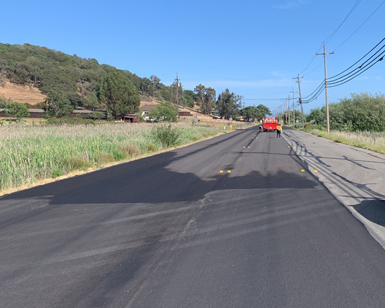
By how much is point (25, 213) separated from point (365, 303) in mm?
6709

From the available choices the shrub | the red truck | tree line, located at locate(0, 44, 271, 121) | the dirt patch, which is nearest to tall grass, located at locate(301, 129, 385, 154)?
the shrub

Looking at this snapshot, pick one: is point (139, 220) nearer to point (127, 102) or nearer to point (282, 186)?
point (282, 186)

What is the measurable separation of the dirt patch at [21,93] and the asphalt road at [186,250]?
96.5 meters

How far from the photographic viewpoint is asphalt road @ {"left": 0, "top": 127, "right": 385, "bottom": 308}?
12.9ft

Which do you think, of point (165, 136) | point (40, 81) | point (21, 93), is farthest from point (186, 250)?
point (40, 81)

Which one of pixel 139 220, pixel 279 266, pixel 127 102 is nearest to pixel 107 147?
pixel 139 220

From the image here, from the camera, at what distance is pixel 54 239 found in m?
5.84

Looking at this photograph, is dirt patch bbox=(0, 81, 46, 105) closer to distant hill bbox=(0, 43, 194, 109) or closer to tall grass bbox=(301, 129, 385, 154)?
distant hill bbox=(0, 43, 194, 109)

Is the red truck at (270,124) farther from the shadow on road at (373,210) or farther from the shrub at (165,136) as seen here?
the shadow on road at (373,210)

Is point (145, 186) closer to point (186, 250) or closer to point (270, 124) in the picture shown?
point (186, 250)

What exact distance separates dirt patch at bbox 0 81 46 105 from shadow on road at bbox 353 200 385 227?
98935mm

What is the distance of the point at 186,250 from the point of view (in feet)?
17.3

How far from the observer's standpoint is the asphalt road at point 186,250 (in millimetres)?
3934

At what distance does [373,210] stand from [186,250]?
4.58 metres
